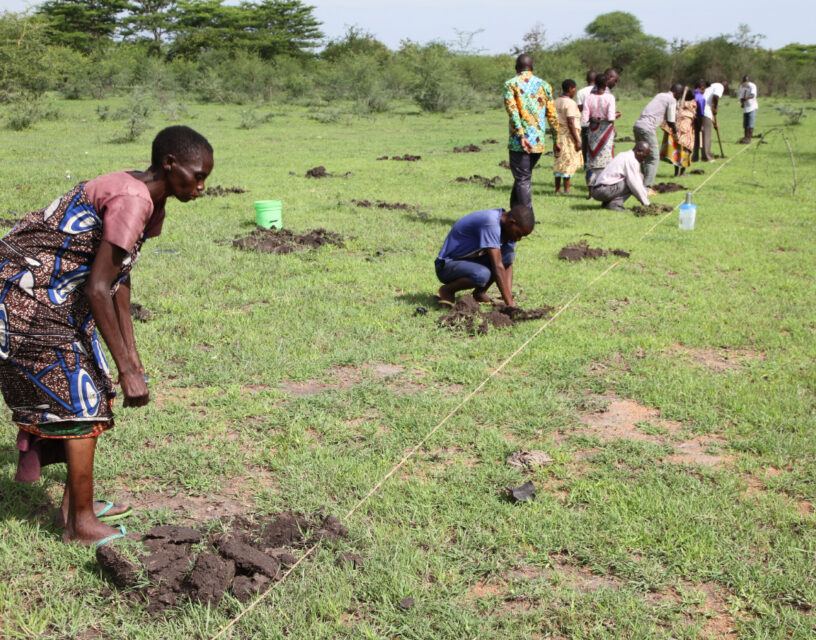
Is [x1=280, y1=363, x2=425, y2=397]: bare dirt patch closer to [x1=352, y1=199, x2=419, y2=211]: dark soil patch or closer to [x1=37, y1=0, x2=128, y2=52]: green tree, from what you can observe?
[x1=352, y1=199, x2=419, y2=211]: dark soil patch

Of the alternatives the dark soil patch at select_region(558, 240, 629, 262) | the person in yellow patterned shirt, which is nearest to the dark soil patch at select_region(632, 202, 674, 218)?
the person in yellow patterned shirt

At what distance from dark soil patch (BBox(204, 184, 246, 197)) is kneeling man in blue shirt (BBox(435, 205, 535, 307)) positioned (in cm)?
622

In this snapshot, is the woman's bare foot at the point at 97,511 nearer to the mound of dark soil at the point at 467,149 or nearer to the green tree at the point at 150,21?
the mound of dark soil at the point at 467,149

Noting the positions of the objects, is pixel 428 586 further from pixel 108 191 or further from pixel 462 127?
pixel 462 127

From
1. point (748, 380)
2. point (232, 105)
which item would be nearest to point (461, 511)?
point (748, 380)

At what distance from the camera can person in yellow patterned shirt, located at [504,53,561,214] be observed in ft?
29.6

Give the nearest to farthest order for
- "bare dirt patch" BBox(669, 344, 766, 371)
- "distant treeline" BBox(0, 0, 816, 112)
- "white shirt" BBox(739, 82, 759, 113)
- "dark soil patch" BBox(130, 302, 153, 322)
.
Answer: "bare dirt patch" BBox(669, 344, 766, 371) < "dark soil patch" BBox(130, 302, 153, 322) < "white shirt" BBox(739, 82, 759, 113) < "distant treeline" BBox(0, 0, 816, 112)

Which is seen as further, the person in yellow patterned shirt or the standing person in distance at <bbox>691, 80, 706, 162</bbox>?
the standing person in distance at <bbox>691, 80, 706, 162</bbox>

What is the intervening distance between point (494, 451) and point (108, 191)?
2304 millimetres

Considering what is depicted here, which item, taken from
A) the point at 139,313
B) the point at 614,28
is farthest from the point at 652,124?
the point at 614,28

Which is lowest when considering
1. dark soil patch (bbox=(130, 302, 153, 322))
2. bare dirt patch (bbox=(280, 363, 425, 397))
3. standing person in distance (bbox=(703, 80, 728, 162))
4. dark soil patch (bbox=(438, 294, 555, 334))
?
bare dirt patch (bbox=(280, 363, 425, 397))

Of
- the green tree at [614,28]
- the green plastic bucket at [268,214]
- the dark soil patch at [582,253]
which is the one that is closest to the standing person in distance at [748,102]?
the dark soil patch at [582,253]

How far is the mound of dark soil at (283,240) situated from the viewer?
805 cm

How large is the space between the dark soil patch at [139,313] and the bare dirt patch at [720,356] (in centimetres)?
413
